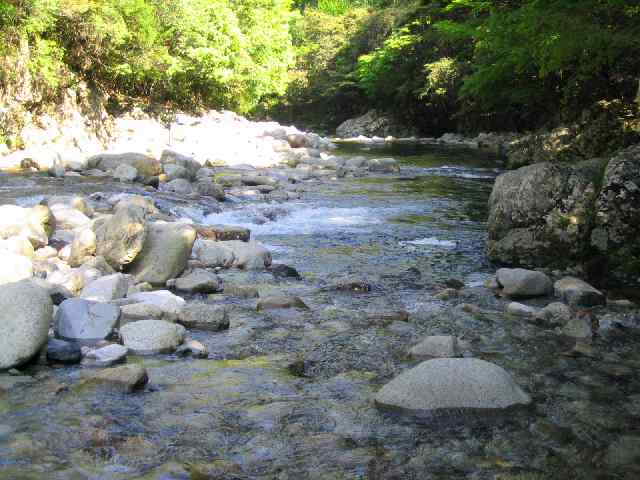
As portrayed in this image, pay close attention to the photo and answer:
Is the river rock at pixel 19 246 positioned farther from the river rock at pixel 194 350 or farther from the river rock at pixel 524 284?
the river rock at pixel 524 284

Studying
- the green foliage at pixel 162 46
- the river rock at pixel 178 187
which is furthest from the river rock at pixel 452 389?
the green foliage at pixel 162 46

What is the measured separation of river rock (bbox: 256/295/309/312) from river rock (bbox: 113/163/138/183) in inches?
316

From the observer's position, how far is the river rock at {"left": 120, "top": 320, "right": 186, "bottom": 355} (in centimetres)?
477

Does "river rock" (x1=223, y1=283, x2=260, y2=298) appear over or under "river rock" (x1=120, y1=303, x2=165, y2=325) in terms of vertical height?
under

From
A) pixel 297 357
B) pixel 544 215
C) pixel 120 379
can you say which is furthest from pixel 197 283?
pixel 544 215

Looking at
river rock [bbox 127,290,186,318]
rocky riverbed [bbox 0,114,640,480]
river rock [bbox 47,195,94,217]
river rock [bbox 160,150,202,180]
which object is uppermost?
river rock [bbox 160,150,202,180]

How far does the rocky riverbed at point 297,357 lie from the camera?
3.38 meters

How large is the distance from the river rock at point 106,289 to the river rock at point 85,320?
62 centimetres

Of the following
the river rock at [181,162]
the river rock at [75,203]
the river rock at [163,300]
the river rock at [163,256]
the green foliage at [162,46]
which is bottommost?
the river rock at [163,300]

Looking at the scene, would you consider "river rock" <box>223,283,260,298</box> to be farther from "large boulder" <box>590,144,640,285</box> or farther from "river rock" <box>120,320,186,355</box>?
"large boulder" <box>590,144,640,285</box>

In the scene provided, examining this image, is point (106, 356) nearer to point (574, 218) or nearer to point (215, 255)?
point (215, 255)

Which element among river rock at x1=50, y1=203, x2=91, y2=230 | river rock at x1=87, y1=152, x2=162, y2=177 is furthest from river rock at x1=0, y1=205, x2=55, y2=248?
river rock at x1=87, y1=152, x2=162, y2=177

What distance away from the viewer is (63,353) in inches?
178

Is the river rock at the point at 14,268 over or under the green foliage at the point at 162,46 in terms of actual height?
under
